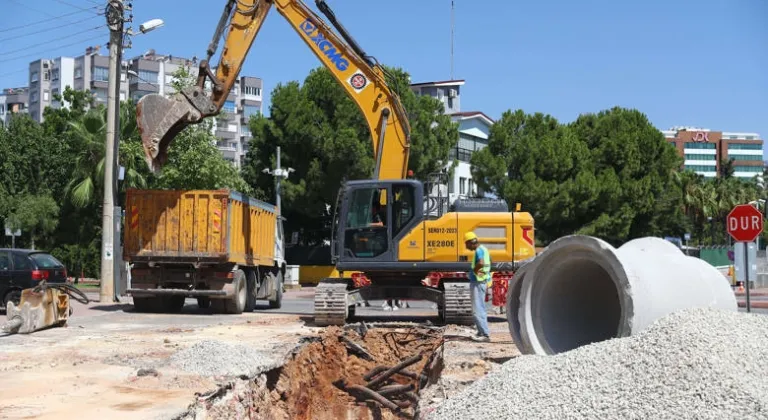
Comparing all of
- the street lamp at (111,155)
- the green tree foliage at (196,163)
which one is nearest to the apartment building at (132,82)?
the green tree foliage at (196,163)

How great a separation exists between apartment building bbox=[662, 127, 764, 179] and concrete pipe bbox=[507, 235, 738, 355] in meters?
159

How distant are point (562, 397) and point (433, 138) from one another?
1430 inches

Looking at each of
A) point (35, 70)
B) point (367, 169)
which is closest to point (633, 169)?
point (367, 169)

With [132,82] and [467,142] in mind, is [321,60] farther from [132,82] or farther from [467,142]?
[132,82]

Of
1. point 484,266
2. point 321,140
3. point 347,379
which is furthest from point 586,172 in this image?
point 347,379

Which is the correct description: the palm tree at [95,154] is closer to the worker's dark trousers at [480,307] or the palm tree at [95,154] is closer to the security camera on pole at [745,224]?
the security camera on pole at [745,224]

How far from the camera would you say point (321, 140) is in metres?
40.5

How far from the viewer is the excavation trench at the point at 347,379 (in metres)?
9.37

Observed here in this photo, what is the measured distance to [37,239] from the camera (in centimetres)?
4325

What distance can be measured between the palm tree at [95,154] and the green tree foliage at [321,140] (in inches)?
280

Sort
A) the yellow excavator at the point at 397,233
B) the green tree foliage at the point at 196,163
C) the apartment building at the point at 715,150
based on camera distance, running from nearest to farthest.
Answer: the yellow excavator at the point at 397,233 → the green tree foliage at the point at 196,163 → the apartment building at the point at 715,150

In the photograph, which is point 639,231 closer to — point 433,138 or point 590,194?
point 590,194

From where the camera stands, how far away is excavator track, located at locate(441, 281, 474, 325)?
50.9 feet

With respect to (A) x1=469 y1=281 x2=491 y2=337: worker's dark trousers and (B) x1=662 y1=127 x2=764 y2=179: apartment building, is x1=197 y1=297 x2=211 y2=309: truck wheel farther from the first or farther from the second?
(B) x1=662 y1=127 x2=764 y2=179: apartment building
